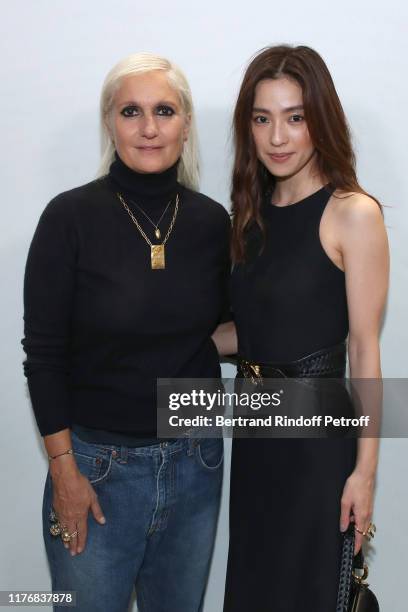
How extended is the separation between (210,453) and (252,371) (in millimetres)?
216

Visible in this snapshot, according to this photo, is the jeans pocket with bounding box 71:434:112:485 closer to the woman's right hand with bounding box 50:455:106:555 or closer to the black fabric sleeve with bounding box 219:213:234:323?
the woman's right hand with bounding box 50:455:106:555

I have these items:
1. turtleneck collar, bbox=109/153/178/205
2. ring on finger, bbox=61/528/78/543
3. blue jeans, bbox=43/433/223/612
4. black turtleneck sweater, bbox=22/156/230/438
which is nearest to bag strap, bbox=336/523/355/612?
blue jeans, bbox=43/433/223/612

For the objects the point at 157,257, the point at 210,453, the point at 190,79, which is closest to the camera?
the point at 157,257

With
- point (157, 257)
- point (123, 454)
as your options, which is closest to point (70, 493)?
point (123, 454)

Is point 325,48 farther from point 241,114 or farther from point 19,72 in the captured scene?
point 19,72

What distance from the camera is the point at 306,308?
158cm

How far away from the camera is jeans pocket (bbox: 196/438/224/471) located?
170 centimetres

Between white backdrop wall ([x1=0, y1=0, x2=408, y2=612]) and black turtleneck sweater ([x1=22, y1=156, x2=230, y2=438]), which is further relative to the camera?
white backdrop wall ([x1=0, y1=0, x2=408, y2=612])

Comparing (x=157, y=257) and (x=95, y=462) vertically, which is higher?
(x=157, y=257)

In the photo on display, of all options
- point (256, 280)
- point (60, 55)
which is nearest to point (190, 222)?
point (256, 280)

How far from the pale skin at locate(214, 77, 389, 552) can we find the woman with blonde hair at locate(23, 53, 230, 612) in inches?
8.2

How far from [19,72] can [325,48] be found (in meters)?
0.78

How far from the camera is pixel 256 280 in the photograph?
167 centimetres

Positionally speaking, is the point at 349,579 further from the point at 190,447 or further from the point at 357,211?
the point at 357,211
